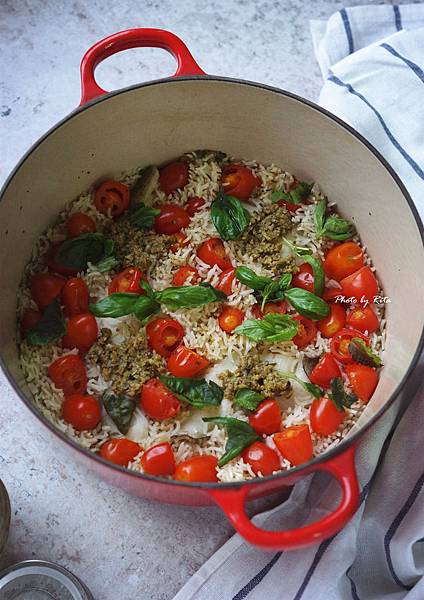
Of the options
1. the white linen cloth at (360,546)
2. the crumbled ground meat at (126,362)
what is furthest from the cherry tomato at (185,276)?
the white linen cloth at (360,546)

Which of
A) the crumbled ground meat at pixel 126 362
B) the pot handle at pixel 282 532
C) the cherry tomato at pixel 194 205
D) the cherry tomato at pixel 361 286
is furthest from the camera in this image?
the cherry tomato at pixel 194 205

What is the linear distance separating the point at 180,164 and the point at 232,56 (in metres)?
0.43

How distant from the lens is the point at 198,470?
171 centimetres

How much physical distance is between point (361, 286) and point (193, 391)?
1.51 feet

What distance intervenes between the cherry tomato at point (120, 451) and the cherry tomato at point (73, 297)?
0.32 metres

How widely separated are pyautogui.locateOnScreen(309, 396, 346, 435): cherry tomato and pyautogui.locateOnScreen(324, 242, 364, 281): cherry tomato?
1.09ft

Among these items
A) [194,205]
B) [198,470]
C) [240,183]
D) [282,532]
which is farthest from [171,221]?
[282,532]

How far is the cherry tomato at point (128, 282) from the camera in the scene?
192 centimetres

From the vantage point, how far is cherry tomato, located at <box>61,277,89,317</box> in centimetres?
189

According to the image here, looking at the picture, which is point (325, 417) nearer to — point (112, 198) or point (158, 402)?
point (158, 402)

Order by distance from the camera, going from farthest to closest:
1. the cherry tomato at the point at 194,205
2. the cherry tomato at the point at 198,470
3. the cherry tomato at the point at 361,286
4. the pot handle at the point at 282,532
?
the cherry tomato at the point at 194,205
the cherry tomato at the point at 361,286
the cherry tomato at the point at 198,470
the pot handle at the point at 282,532

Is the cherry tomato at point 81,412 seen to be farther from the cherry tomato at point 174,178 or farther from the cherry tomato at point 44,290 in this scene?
the cherry tomato at point 174,178

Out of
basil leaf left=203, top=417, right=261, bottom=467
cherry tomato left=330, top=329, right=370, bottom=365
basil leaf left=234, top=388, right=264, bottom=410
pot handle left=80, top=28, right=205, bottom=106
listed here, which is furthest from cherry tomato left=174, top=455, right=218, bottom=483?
pot handle left=80, top=28, right=205, bottom=106

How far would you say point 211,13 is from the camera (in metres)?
2.34
